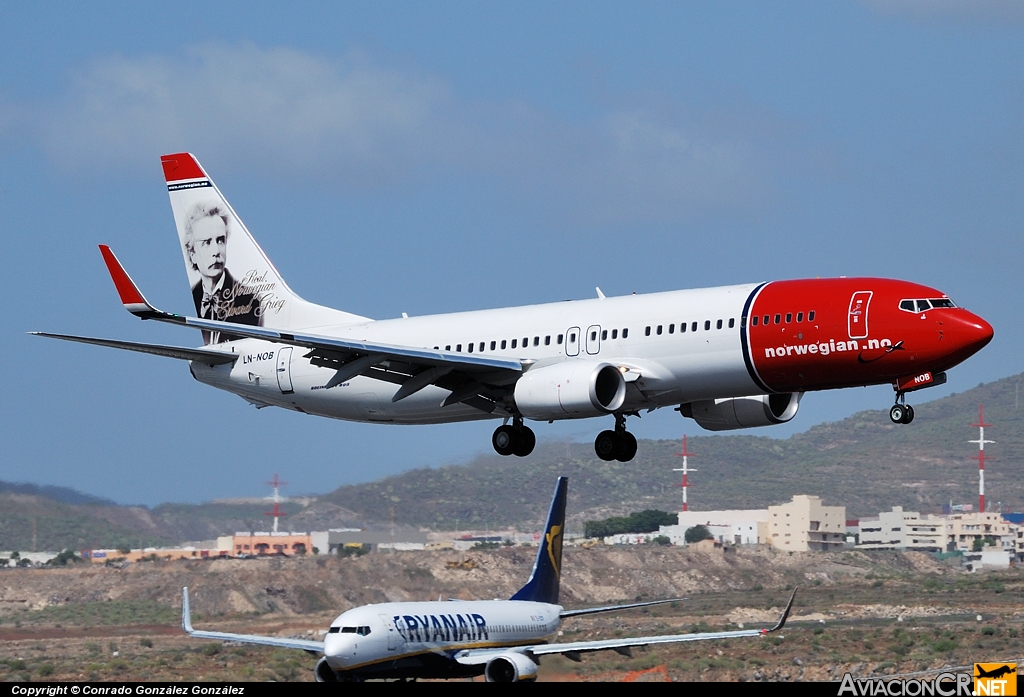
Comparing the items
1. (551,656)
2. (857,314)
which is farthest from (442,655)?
(857,314)

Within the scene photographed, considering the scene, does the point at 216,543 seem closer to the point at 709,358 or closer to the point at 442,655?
the point at 442,655

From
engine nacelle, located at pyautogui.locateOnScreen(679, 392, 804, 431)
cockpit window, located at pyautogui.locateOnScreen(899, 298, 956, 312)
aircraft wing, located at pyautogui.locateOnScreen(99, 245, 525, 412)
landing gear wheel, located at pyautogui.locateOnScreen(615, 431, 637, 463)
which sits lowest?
landing gear wheel, located at pyautogui.locateOnScreen(615, 431, 637, 463)

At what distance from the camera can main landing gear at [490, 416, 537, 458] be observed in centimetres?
4638

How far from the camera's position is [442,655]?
55.9 m

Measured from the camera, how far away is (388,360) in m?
45.5

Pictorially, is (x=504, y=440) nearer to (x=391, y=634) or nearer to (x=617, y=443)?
(x=617, y=443)

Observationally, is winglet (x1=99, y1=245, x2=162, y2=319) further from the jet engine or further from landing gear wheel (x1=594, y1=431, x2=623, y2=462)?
the jet engine

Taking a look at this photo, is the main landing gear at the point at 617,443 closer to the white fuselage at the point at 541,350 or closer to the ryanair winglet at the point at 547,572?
the white fuselage at the point at 541,350

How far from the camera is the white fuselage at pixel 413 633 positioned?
54.4 metres

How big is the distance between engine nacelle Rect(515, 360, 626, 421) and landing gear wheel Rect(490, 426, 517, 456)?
2.53m

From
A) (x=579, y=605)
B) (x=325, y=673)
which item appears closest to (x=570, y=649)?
(x=325, y=673)

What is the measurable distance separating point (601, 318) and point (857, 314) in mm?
7621

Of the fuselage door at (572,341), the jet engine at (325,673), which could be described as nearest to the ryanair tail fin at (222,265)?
the jet engine at (325,673)

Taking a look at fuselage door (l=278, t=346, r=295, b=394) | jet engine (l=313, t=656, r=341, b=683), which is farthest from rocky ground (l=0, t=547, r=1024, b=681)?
fuselage door (l=278, t=346, r=295, b=394)
